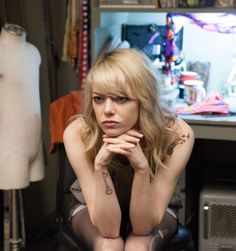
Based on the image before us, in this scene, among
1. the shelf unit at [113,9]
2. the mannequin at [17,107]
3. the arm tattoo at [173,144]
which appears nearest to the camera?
the arm tattoo at [173,144]

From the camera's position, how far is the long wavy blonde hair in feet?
5.31

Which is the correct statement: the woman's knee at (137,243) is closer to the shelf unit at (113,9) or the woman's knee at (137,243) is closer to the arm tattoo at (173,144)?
the arm tattoo at (173,144)

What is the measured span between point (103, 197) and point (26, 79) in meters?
0.85

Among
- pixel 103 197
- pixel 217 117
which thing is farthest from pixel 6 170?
pixel 217 117

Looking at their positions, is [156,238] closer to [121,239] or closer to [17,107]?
[121,239]

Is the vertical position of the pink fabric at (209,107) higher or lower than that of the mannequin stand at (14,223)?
higher

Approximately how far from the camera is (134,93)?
1621 mm

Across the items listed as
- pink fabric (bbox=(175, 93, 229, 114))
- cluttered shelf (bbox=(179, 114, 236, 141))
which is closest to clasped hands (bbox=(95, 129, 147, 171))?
cluttered shelf (bbox=(179, 114, 236, 141))

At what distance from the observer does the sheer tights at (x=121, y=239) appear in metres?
1.63

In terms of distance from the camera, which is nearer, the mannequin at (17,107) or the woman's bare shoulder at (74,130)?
the woman's bare shoulder at (74,130)

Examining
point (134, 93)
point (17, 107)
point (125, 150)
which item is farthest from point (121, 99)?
point (17, 107)

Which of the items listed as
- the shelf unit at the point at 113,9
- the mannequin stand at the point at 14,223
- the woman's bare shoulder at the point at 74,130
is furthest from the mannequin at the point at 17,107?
the woman's bare shoulder at the point at 74,130

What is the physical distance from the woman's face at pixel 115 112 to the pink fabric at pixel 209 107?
2.73 feet

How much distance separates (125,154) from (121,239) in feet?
0.96
